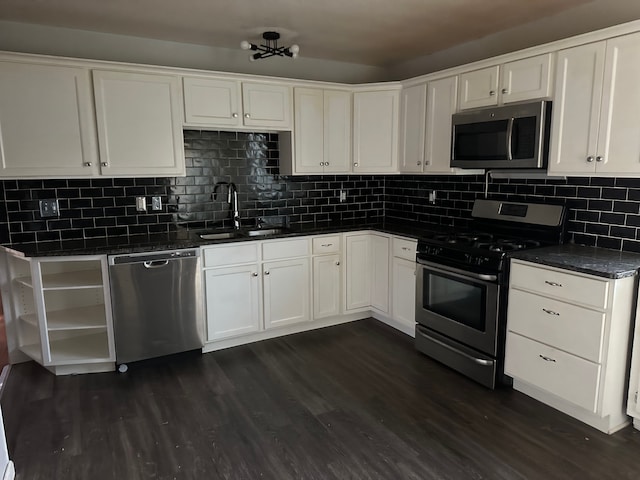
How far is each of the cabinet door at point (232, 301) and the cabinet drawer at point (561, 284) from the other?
195 centimetres

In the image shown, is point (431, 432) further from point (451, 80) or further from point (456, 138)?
point (451, 80)

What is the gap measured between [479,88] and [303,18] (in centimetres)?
138

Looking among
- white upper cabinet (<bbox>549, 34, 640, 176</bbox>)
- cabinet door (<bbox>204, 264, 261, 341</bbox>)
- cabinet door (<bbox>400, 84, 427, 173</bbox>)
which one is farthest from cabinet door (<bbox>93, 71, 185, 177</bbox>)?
white upper cabinet (<bbox>549, 34, 640, 176</bbox>)

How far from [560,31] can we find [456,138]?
0.98 m

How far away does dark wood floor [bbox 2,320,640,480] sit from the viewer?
2.17m

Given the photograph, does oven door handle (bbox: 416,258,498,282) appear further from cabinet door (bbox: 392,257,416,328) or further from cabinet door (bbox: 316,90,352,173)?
cabinet door (bbox: 316,90,352,173)

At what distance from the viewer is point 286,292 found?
375 cm

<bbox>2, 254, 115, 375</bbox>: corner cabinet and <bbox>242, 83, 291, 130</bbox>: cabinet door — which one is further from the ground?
<bbox>242, 83, 291, 130</bbox>: cabinet door

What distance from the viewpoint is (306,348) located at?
→ 3.58 m

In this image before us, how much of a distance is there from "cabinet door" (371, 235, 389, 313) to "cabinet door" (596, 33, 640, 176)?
1785mm

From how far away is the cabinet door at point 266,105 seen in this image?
3.66 meters

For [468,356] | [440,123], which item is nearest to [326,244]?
[440,123]

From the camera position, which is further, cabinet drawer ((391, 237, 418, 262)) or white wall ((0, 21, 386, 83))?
cabinet drawer ((391, 237, 418, 262))

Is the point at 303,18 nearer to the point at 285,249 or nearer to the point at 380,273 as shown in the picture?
the point at 285,249
